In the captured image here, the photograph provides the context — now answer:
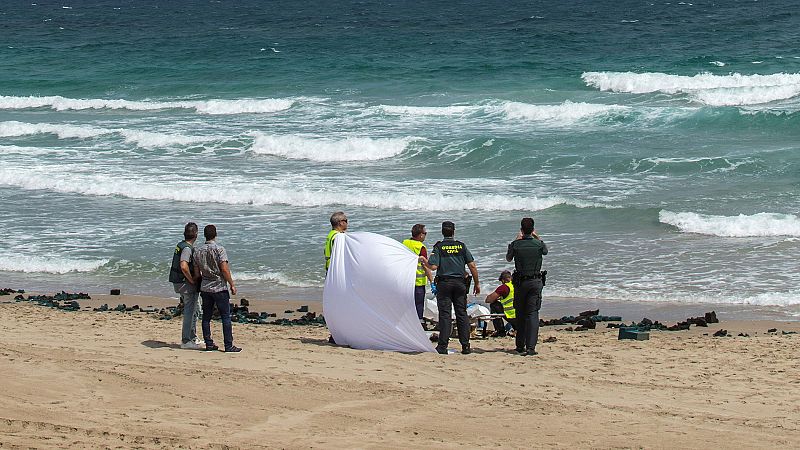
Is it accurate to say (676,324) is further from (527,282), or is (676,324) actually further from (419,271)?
(419,271)

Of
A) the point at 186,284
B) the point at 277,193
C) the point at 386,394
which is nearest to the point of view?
the point at 386,394

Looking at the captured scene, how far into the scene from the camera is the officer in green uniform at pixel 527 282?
12.1 meters

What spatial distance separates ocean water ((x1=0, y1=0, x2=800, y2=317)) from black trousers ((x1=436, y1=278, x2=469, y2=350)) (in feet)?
15.0

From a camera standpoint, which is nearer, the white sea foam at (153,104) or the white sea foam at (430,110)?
the white sea foam at (430,110)

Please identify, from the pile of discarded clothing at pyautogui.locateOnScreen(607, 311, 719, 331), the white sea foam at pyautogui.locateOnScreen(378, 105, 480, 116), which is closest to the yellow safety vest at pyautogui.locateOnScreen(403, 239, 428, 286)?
the pile of discarded clothing at pyautogui.locateOnScreen(607, 311, 719, 331)

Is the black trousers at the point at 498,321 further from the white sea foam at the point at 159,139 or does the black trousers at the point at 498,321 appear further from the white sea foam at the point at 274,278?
the white sea foam at the point at 159,139

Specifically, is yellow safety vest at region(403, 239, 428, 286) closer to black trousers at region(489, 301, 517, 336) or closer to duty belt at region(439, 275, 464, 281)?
duty belt at region(439, 275, 464, 281)

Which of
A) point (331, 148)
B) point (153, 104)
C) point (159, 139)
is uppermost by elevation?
point (153, 104)

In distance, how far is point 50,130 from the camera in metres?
33.7

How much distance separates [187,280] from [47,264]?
25.7ft

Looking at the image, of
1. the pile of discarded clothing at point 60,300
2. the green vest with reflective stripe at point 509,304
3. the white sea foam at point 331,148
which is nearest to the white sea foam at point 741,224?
the green vest with reflective stripe at point 509,304

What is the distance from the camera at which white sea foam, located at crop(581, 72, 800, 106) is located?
1391 inches

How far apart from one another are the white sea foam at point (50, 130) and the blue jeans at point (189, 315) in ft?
71.3

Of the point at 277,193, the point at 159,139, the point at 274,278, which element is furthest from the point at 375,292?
the point at 159,139
